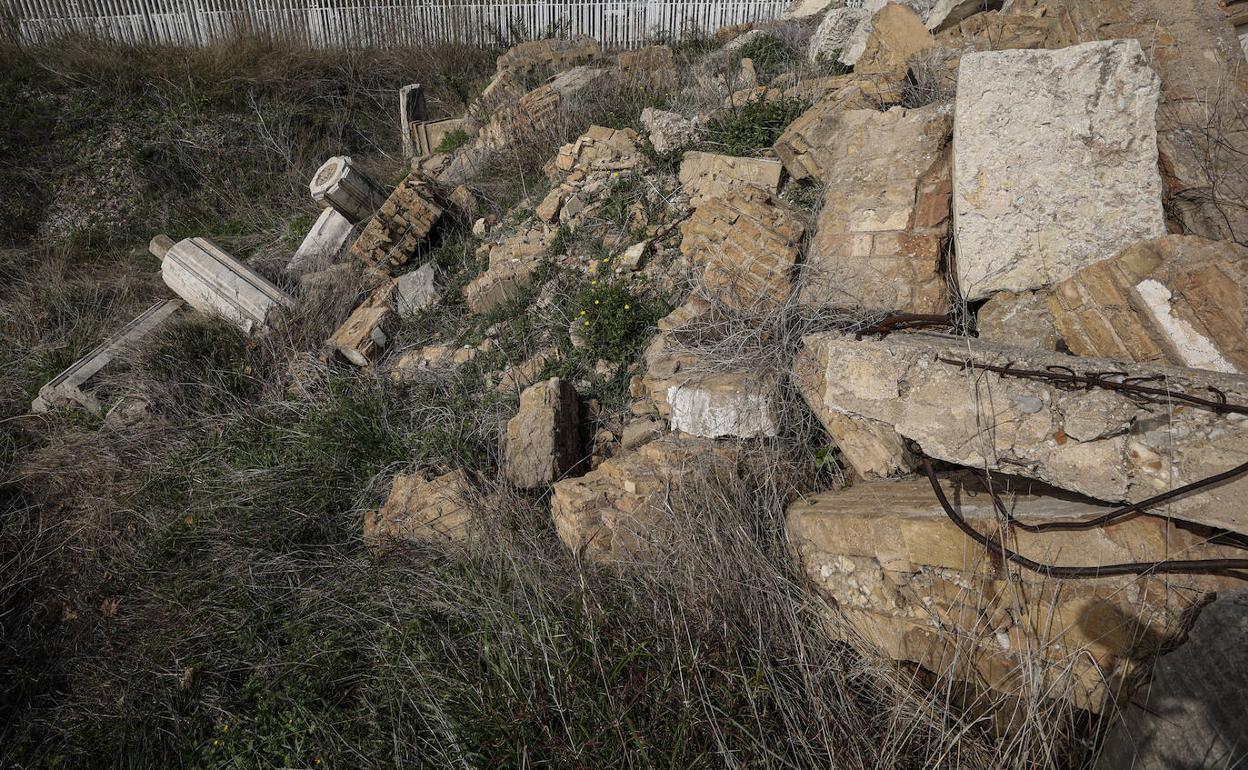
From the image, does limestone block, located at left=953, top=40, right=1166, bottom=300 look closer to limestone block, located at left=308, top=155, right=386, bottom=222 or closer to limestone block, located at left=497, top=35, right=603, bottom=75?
limestone block, located at left=308, top=155, right=386, bottom=222

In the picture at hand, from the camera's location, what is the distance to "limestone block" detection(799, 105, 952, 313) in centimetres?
343

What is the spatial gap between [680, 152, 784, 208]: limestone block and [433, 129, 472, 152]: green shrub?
442 centimetres

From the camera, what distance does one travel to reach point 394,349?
17.1ft

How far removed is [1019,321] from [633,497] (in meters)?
2.11

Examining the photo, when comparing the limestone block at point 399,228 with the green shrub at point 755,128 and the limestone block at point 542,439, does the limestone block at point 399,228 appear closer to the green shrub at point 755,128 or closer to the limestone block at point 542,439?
the green shrub at point 755,128

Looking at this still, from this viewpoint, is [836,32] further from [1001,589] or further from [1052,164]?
[1001,589]

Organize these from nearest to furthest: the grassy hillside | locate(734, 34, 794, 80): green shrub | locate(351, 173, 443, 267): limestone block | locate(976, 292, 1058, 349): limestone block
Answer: the grassy hillside
locate(976, 292, 1058, 349): limestone block
locate(351, 173, 443, 267): limestone block
locate(734, 34, 794, 80): green shrub

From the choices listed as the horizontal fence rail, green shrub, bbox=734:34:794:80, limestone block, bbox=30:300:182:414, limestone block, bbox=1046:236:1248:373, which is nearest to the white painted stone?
limestone block, bbox=1046:236:1248:373

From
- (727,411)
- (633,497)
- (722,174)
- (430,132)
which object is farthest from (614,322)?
(430,132)

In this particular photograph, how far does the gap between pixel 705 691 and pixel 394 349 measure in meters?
4.00

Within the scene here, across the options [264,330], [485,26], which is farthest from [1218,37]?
[485,26]

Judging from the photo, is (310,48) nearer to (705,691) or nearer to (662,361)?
(662,361)

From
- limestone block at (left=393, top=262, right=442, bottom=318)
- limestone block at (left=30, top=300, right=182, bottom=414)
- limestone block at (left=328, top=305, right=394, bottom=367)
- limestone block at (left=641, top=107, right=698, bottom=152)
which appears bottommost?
limestone block at (left=30, top=300, right=182, bottom=414)

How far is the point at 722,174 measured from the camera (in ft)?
15.8
